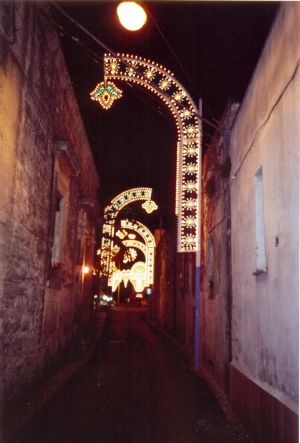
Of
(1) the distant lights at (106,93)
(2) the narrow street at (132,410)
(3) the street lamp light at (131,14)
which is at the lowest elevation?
(2) the narrow street at (132,410)

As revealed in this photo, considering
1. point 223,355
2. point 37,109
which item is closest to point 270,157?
point 37,109

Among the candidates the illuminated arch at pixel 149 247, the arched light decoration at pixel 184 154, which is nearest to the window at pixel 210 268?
the arched light decoration at pixel 184 154

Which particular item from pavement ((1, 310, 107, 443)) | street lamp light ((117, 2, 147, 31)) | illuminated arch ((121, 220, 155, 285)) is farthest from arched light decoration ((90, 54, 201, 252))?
illuminated arch ((121, 220, 155, 285))

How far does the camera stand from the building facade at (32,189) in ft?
20.2

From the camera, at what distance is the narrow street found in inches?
236

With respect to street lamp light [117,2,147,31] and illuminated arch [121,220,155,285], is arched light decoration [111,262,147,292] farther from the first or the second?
street lamp light [117,2,147,31]

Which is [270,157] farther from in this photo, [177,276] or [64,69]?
[177,276]

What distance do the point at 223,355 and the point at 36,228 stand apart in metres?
4.96

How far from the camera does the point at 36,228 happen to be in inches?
322

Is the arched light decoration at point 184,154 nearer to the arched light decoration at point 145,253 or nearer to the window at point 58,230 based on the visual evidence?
the window at point 58,230

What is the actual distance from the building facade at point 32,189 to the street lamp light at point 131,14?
1581 mm

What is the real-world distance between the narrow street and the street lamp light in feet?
20.0

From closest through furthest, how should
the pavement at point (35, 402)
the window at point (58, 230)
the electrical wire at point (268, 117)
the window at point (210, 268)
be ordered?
the electrical wire at point (268, 117) → the pavement at point (35, 402) → the window at point (58, 230) → the window at point (210, 268)

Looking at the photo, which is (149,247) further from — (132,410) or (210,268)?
(132,410)
